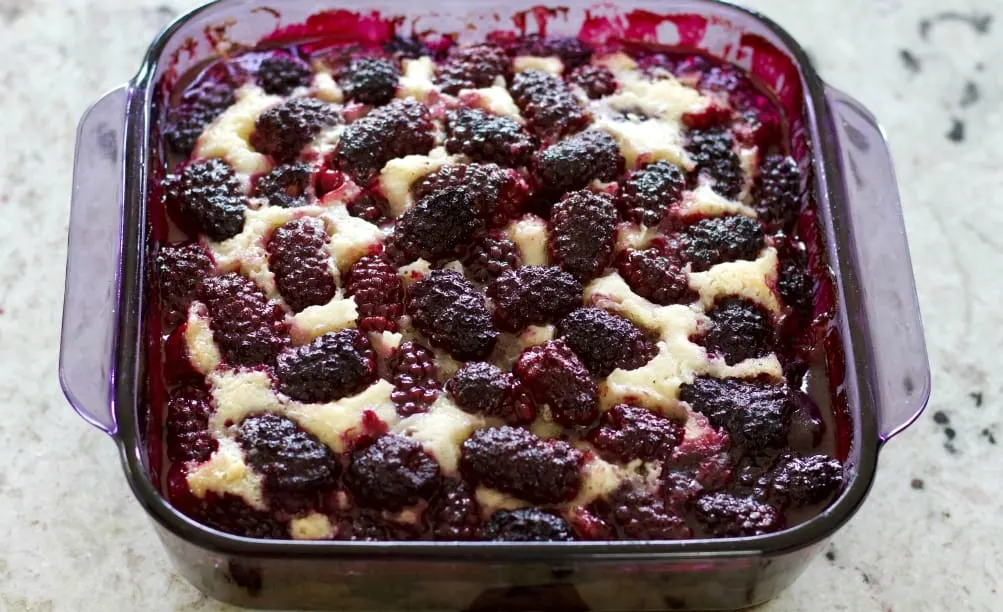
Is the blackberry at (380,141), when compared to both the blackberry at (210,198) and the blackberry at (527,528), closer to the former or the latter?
the blackberry at (210,198)

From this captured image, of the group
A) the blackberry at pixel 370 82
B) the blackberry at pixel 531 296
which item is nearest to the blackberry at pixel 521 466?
the blackberry at pixel 531 296

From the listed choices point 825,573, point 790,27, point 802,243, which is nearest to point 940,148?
point 790,27

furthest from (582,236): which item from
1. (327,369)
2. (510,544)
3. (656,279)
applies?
(510,544)

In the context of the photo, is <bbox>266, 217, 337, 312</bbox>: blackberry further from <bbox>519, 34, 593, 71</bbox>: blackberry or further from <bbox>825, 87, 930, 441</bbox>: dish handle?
<bbox>825, 87, 930, 441</bbox>: dish handle

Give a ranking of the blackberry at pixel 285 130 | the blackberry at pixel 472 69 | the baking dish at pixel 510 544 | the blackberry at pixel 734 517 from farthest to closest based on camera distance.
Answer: the blackberry at pixel 472 69, the blackberry at pixel 285 130, the blackberry at pixel 734 517, the baking dish at pixel 510 544

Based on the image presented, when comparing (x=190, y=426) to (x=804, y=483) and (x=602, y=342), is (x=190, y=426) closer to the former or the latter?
(x=602, y=342)

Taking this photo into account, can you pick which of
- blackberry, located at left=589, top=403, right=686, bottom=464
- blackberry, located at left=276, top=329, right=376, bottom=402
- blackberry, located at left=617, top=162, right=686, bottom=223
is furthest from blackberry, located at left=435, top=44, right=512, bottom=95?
blackberry, located at left=589, top=403, right=686, bottom=464

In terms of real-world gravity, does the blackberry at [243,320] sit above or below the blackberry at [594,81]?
below

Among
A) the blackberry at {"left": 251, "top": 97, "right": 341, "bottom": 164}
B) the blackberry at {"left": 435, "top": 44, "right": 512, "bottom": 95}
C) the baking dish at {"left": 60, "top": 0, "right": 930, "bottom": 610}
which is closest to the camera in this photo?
the baking dish at {"left": 60, "top": 0, "right": 930, "bottom": 610}
